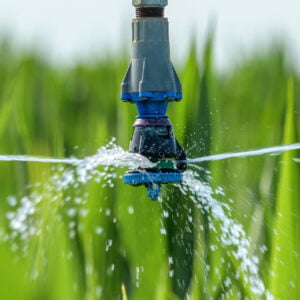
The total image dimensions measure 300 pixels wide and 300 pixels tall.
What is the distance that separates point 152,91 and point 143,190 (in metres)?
0.47

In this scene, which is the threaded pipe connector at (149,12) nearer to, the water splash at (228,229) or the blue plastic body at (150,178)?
the blue plastic body at (150,178)

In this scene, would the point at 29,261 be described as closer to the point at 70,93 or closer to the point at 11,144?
the point at 11,144

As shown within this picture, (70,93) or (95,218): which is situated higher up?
(70,93)

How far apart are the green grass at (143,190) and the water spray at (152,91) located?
17 cm

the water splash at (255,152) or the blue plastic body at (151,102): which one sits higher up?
the blue plastic body at (151,102)

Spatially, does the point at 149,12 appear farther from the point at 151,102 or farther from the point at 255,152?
the point at 255,152

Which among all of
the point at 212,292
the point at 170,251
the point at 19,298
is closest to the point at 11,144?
the point at 170,251

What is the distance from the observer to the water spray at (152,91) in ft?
3.00

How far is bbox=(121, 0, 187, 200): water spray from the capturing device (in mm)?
914

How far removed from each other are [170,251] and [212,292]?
14 centimetres

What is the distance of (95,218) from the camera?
50.6 inches

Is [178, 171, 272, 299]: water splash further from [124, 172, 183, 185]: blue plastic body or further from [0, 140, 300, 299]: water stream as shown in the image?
[124, 172, 183, 185]: blue plastic body

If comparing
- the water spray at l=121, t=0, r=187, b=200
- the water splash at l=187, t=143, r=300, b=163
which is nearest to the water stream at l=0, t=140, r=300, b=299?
the water splash at l=187, t=143, r=300, b=163

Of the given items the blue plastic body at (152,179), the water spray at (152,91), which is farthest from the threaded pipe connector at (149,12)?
the blue plastic body at (152,179)
